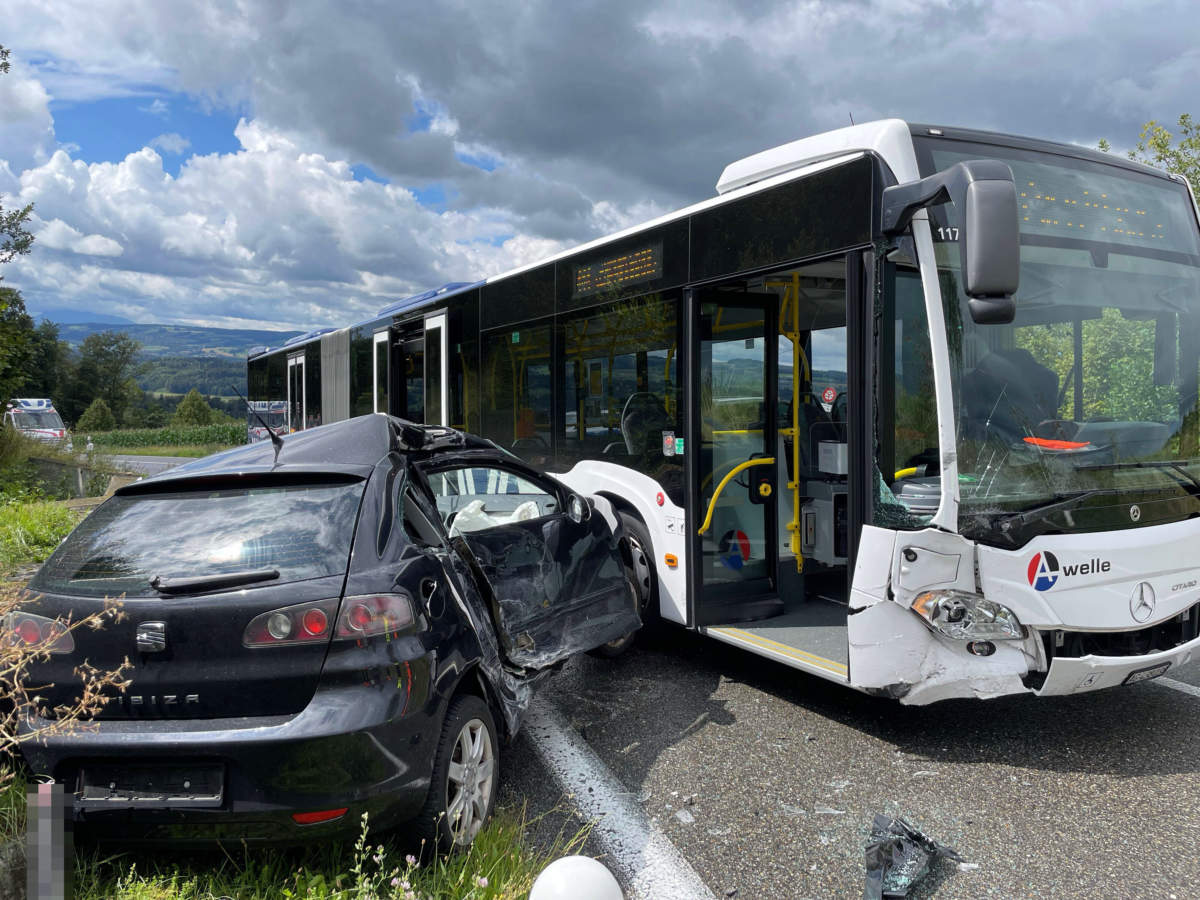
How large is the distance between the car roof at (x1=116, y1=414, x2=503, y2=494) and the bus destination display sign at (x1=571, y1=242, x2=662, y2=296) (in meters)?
2.34

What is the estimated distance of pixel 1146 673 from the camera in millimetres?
4273

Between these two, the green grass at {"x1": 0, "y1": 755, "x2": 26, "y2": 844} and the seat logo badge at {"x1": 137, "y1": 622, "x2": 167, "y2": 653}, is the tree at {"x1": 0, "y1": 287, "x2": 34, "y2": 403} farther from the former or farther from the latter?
the seat logo badge at {"x1": 137, "y1": 622, "x2": 167, "y2": 653}

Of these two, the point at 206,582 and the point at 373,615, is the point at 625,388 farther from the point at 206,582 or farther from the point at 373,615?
the point at 206,582

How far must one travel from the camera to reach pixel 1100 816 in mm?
3730

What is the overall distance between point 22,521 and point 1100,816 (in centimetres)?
1082

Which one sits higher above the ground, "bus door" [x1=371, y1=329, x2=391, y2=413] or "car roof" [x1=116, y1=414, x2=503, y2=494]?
"bus door" [x1=371, y1=329, x2=391, y2=413]

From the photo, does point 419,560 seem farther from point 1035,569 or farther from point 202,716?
point 1035,569

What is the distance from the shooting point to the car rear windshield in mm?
3062

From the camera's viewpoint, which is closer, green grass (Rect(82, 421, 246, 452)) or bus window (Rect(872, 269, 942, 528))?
bus window (Rect(872, 269, 942, 528))

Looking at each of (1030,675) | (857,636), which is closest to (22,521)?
(857,636)

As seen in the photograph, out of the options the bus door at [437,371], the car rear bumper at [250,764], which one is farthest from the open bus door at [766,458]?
the bus door at [437,371]

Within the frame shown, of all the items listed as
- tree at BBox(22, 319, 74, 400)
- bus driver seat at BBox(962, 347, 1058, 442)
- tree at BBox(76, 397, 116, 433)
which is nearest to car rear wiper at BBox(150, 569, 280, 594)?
bus driver seat at BBox(962, 347, 1058, 442)

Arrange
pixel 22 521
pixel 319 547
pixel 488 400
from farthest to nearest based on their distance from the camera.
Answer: pixel 22 521 → pixel 488 400 → pixel 319 547

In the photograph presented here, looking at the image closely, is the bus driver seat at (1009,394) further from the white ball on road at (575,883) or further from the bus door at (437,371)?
the bus door at (437,371)
